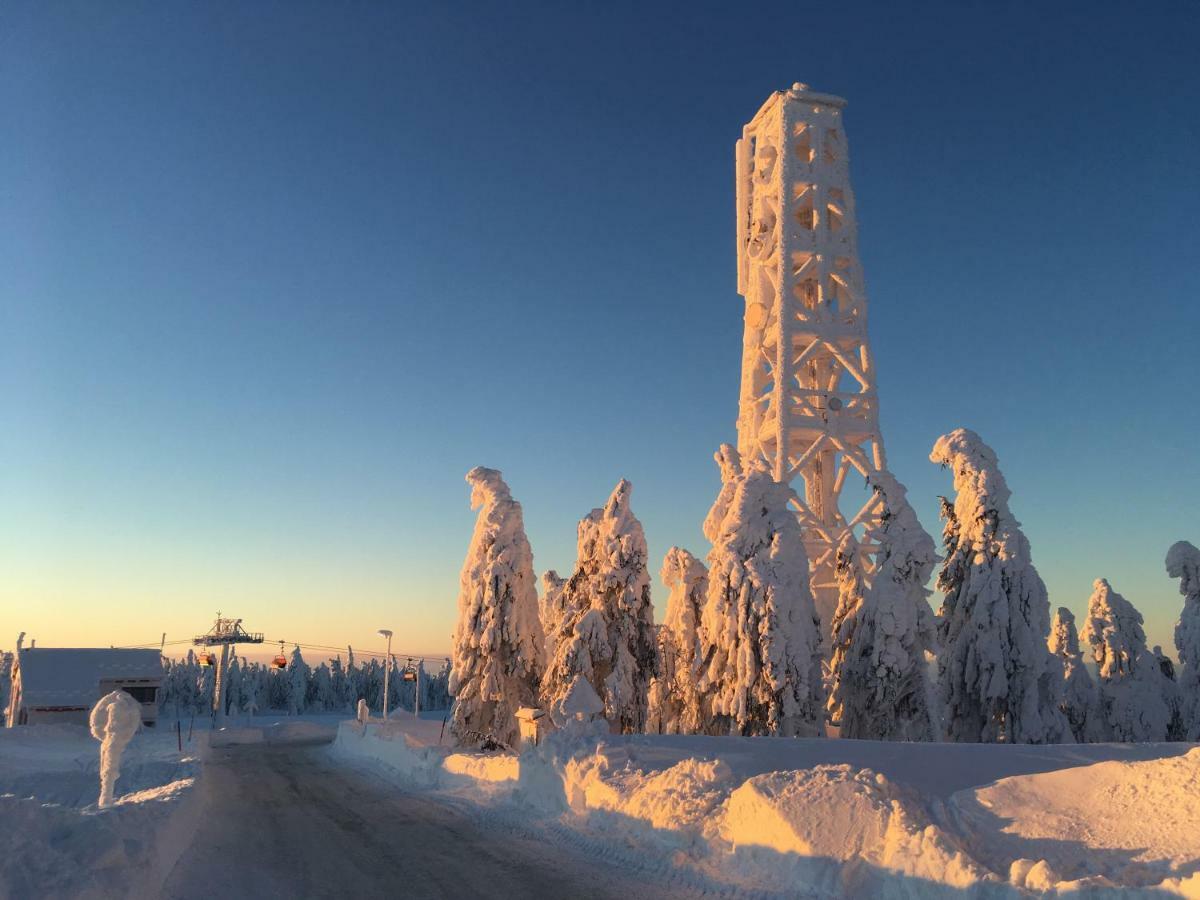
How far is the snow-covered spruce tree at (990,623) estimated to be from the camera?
25.8m

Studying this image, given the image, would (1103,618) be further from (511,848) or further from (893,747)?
(511,848)

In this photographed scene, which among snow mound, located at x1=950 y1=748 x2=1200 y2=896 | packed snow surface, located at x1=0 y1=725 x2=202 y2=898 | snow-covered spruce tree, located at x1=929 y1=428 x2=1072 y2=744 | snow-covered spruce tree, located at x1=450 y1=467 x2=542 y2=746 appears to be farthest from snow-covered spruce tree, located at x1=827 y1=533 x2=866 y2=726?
packed snow surface, located at x1=0 y1=725 x2=202 y2=898

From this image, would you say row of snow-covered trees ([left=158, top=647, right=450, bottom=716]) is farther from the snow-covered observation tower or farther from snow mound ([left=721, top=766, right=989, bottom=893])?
snow mound ([left=721, top=766, right=989, bottom=893])

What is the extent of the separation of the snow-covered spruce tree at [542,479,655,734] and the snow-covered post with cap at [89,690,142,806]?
1767 cm

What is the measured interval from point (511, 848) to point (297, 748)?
35.8 metres

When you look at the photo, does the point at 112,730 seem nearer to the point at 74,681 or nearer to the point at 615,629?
the point at 615,629

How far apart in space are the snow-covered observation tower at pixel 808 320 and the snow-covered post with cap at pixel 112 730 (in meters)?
25.0

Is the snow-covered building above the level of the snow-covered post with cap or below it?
below

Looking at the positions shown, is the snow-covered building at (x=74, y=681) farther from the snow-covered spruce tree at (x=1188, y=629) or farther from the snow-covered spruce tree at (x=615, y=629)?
the snow-covered spruce tree at (x=1188, y=629)

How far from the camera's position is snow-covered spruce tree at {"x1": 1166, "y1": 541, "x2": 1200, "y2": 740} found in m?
36.2

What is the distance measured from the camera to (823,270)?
39594 mm

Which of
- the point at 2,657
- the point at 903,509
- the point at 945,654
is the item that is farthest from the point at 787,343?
the point at 2,657

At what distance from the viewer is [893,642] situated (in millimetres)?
26281

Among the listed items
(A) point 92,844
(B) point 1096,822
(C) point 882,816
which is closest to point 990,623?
(B) point 1096,822
